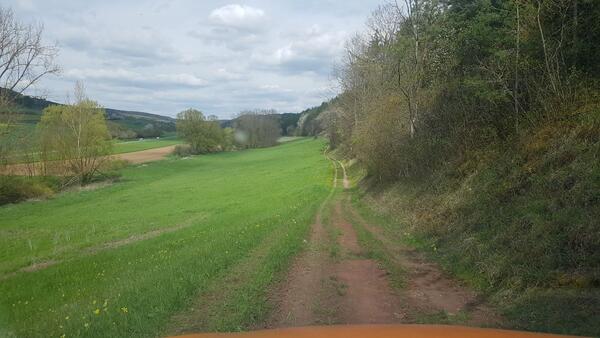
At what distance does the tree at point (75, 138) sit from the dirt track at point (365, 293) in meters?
54.5

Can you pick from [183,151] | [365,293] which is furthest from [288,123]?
[365,293]

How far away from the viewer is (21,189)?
48438mm

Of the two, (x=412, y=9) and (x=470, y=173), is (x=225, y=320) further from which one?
(x=412, y=9)

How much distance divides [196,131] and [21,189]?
215 ft

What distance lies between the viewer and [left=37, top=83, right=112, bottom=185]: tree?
5997cm

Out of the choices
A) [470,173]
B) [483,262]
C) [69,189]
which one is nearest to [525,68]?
[470,173]

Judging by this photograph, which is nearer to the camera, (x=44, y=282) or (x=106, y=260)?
(x=44, y=282)

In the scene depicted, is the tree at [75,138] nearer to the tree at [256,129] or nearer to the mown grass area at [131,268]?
the mown grass area at [131,268]

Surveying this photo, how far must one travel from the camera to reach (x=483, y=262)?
989 cm

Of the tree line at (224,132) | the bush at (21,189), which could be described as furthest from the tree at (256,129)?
the bush at (21,189)

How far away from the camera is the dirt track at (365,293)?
7383 millimetres

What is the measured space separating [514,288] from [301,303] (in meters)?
3.56

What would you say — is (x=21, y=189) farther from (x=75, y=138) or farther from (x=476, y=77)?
(x=476, y=77)

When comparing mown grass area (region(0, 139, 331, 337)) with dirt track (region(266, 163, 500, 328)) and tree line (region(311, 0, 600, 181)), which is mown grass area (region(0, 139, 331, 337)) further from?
tree line (region(311, 0, 600, 181))
